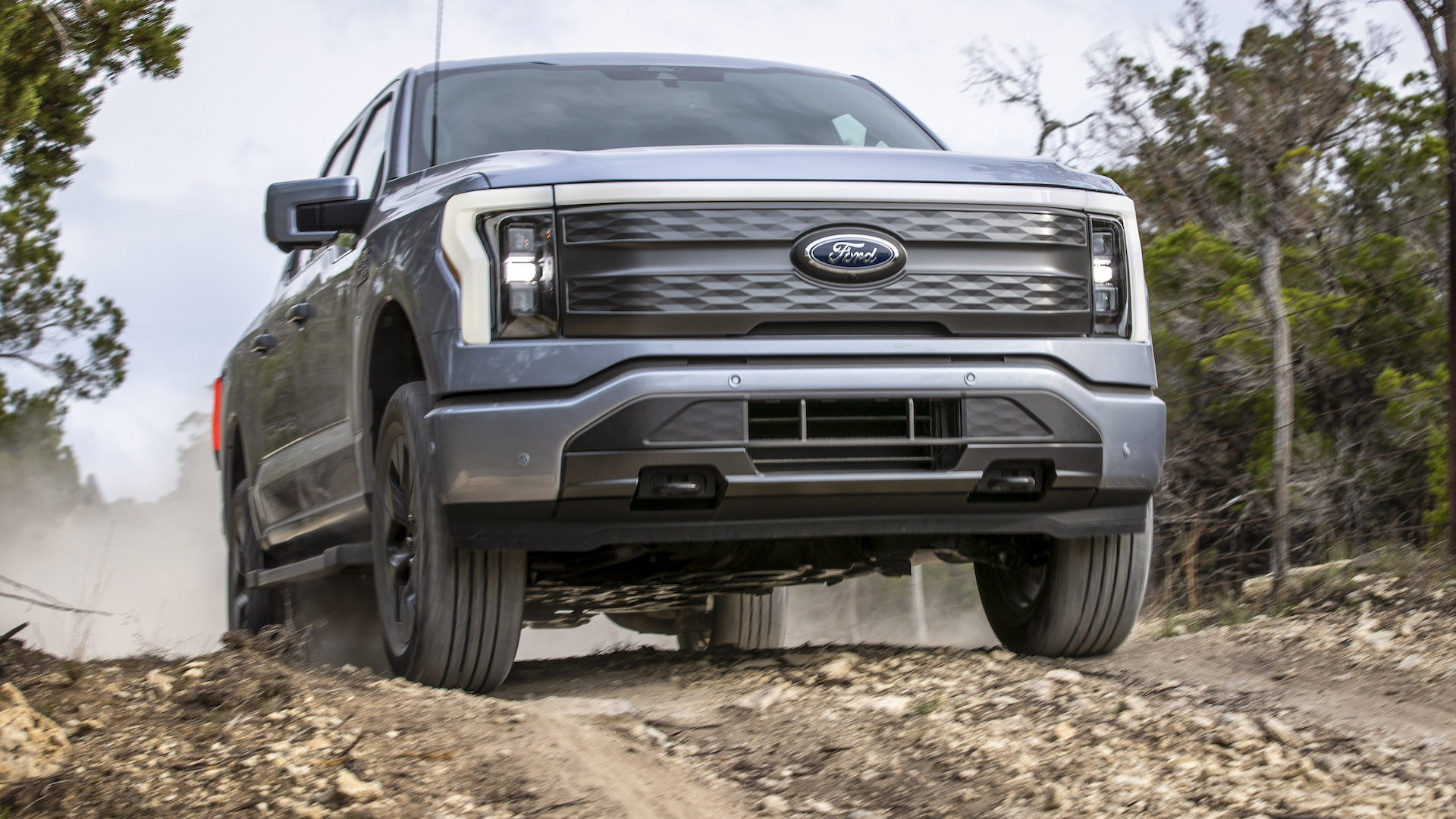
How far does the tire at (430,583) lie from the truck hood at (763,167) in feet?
2.10

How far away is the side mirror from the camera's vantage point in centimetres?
445

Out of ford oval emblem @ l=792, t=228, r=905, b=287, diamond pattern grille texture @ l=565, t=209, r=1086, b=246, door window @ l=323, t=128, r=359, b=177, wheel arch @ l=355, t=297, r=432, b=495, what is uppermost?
door window @ l=323, t=128, r=359, b=177

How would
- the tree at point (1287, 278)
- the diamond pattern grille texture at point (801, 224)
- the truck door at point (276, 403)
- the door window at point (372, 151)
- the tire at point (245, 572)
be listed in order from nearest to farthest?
the diamond pattern grille texture at point (801, 224), the door window at point (372, 151), the truck door at point (276, 403), the tire at point (245, 572), the tree at point (1287, 278)

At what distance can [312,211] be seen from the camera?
4555mm

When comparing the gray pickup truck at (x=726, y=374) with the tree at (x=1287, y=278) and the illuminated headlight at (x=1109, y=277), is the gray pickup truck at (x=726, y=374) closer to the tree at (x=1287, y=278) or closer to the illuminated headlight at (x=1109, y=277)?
the illuminated headlight at (x=1109, y=277)

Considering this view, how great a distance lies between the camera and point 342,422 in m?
4.82

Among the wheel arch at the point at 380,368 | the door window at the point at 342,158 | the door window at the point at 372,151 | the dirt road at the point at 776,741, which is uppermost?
the door window at the point at 342,158

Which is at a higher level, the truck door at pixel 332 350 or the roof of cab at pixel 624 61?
the roof of cab at pixel 624 61

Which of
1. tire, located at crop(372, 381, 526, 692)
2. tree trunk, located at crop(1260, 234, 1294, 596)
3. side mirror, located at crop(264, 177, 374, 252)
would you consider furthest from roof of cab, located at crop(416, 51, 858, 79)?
tree trunk, located at crop(1260, 234, 1294, 596)

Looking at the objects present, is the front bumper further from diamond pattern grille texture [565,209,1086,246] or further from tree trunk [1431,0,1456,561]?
tree trunk [1431,0,1456,561]

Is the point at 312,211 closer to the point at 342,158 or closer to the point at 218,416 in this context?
the point at 342,158

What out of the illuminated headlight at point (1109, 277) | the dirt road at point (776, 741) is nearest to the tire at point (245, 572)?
the dirt road at point (776, 741)

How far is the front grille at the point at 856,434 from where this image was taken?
373 centimetres

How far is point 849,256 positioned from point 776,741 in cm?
122
